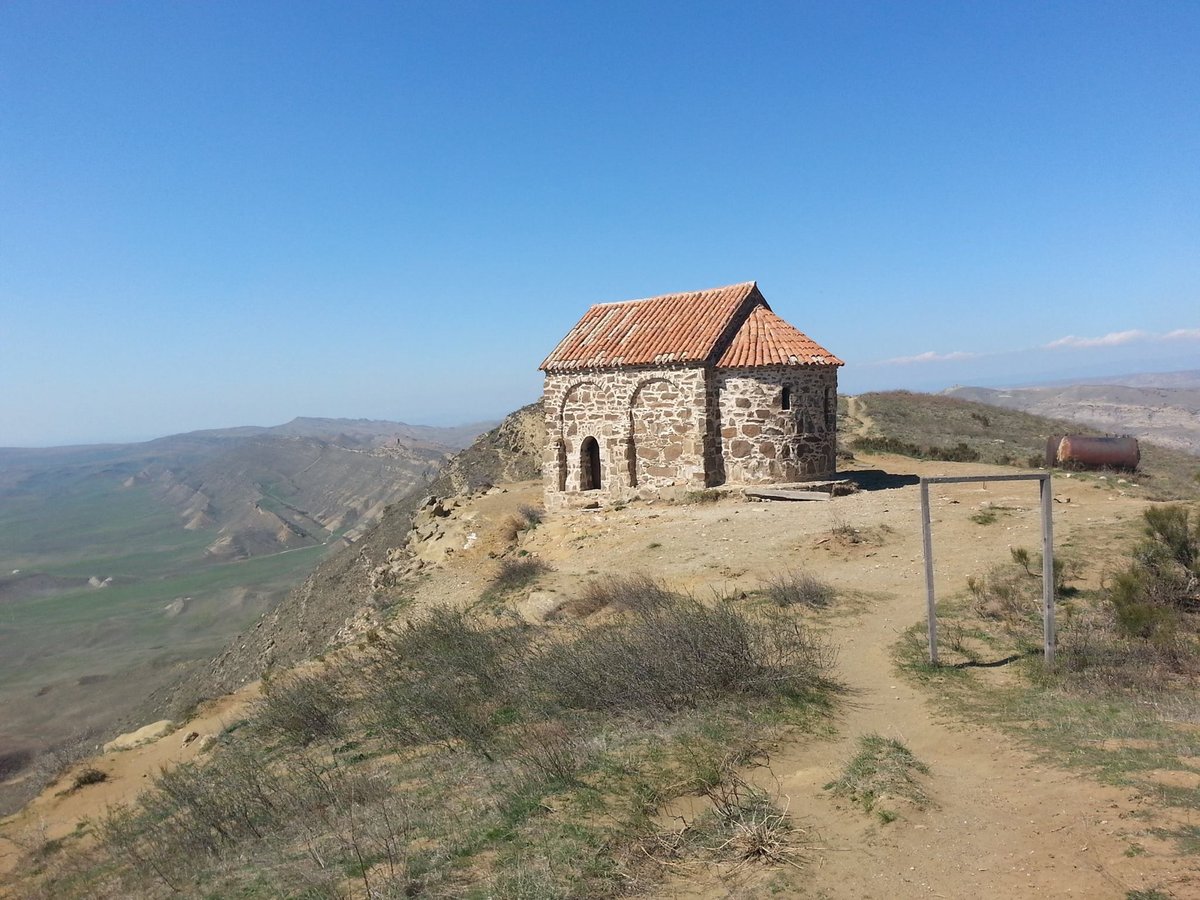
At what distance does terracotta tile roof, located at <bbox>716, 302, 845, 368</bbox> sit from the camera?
17.5 m

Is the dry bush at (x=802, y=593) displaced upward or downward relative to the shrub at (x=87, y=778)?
upward

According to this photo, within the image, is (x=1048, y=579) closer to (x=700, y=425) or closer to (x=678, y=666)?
(x=678, y=666)

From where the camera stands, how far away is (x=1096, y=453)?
1973 centimetres

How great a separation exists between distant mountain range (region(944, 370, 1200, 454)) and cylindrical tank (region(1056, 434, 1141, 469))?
4713cm

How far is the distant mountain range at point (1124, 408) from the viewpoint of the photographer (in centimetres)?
6731

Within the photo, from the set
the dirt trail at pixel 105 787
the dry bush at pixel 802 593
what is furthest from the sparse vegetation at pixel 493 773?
the dirt trail at pixel 105 787

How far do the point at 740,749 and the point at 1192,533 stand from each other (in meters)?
8.49

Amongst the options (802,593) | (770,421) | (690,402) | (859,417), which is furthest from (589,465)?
(859,417)

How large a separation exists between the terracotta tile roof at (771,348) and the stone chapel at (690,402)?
3cm

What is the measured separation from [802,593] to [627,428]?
9.61 metres

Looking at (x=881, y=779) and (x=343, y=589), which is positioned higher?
(x=881, y=779)

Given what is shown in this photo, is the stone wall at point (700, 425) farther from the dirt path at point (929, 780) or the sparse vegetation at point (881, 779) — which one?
the sparse vegetation at point (881, 779)

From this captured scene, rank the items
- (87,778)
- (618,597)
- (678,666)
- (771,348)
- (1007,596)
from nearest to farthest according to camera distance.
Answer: (678,666) → (1007,596) → (87,778) → (618,597) → (771,348)

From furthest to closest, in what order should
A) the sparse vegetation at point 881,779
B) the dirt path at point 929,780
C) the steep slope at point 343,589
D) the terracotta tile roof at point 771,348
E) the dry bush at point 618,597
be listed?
the steep slope at point 343,589 → the terracotta tile roof at point 771,348 → the dry bush at point 618,597 → the sparse vegetation at point 881,779 → the dirt path at point 929,780
